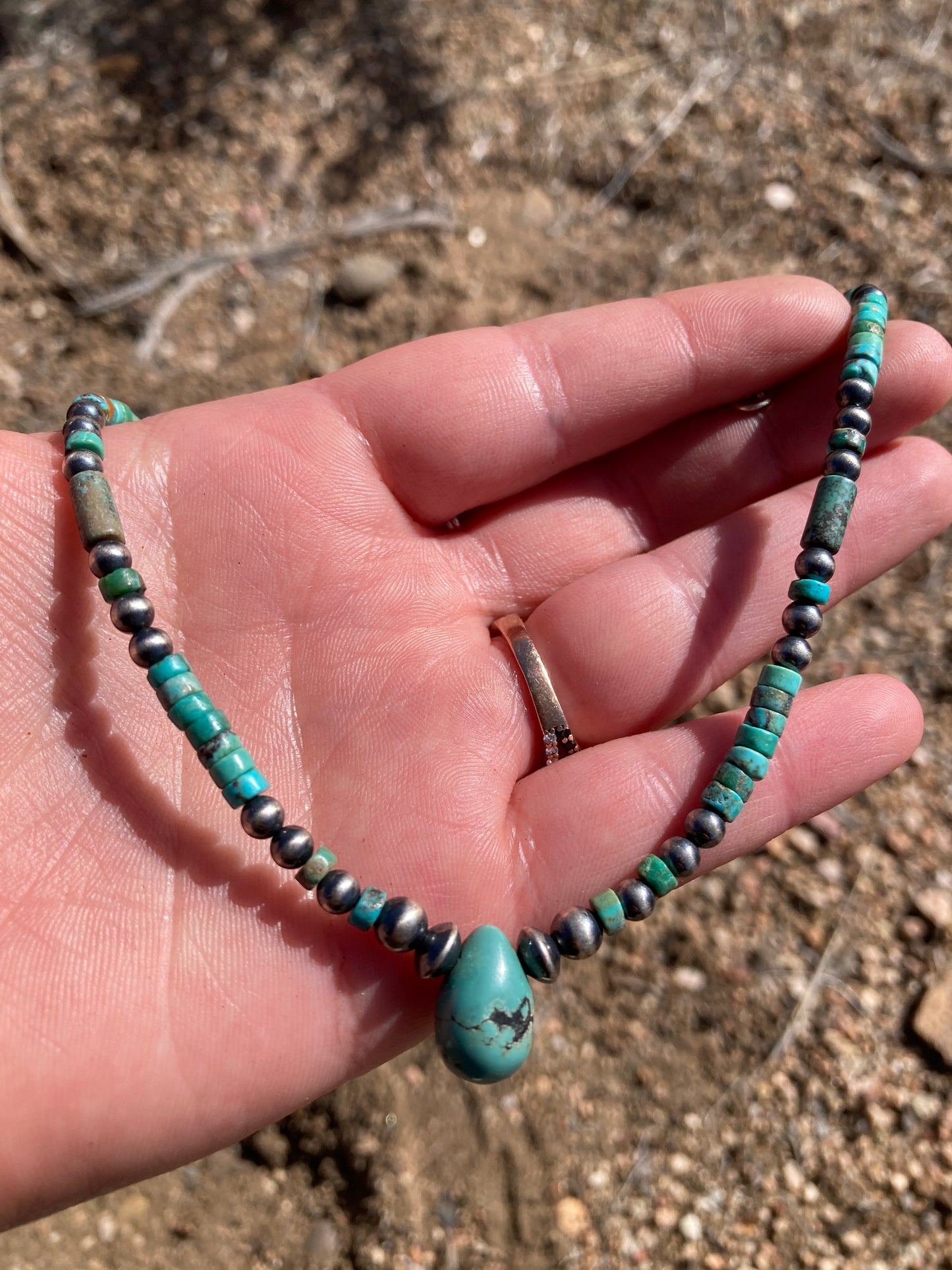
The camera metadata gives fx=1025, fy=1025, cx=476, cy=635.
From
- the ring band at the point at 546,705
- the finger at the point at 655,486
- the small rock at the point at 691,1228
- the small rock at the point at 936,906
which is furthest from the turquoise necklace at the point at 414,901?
the small rock at the point at 936,906

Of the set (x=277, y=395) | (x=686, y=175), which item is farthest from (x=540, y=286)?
(x=277, y=395)

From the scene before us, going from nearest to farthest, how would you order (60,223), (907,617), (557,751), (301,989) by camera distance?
(301,989), (557,751), (907,617), (60,223)

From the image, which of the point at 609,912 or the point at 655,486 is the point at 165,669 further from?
the point at 655,486

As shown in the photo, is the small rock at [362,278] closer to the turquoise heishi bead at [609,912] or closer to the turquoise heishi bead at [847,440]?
the turquoise heishi bead at [847,440]

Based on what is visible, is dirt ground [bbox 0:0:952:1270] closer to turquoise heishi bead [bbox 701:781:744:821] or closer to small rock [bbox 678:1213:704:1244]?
small rock [bbox 678:1213:704:1244]

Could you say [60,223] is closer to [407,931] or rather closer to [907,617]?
[407,931]

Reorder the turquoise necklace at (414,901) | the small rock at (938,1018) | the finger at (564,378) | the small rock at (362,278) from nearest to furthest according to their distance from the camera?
the turquoise necklace at (414,901)
the finger at (564,378)
the small rock at (938,1018)
the small rock at (362,278)
